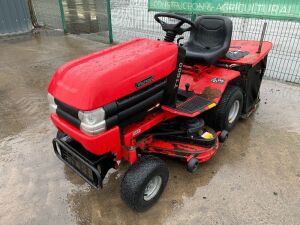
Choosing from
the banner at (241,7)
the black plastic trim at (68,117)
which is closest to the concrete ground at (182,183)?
the black plastic trim at (68,117)

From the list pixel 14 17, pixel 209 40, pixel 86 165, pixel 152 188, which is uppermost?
pixel 209 40

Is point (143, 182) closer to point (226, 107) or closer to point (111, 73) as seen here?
point (111, 73)

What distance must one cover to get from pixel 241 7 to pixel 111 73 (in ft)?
11.6

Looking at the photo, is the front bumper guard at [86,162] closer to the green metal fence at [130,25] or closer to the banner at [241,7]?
the banner at [241,7]

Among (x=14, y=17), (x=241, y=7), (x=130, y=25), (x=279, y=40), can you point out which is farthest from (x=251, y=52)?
(x=14, y=17)

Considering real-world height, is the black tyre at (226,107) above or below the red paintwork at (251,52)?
below

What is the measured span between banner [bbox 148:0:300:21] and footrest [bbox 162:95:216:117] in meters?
2.57

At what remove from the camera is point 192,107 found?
2.56 meters

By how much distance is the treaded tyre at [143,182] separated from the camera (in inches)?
80.4

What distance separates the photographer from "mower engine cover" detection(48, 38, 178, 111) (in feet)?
5.95

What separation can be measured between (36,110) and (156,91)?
2.28m

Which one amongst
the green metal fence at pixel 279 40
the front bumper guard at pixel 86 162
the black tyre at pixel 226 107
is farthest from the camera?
the green metal fence at pixel 279 40

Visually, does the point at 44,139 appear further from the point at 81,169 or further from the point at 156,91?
the point at 156,91

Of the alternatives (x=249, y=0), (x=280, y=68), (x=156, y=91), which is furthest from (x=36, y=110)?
(x=280, y=68)
